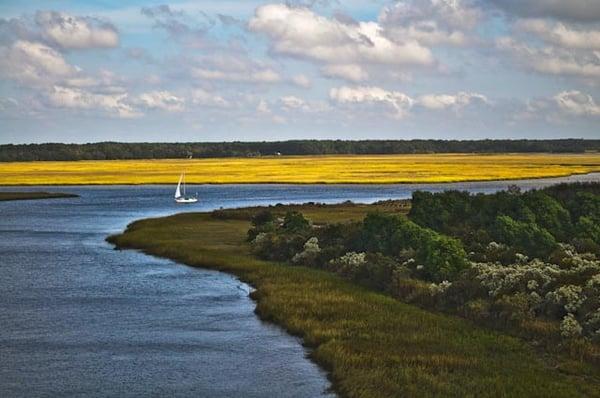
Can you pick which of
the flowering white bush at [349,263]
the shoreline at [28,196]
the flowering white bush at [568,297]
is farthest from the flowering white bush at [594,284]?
the shoreline at [28,196]

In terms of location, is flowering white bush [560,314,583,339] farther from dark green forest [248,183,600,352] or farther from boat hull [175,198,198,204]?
boat hull [175,198,198,204]

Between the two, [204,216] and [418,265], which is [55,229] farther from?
[418,265]

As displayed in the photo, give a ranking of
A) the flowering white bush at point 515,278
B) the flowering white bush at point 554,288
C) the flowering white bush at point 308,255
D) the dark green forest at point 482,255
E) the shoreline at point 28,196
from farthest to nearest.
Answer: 1. the shoreline at point 28,196
2. the flowering white bush at point 308,255
3. the flowering white bush at point 515,278
4. the dark green forest at point 482,255
5. the flowering white bush at point 554,288

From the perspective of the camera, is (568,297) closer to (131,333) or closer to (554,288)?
(554,288)

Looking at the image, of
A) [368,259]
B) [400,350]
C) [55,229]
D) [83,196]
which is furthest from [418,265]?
[83,196]

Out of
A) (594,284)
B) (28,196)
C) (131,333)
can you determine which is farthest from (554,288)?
(28,196)

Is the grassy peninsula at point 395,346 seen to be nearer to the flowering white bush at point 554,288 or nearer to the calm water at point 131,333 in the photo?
the calm water at point 131,333
